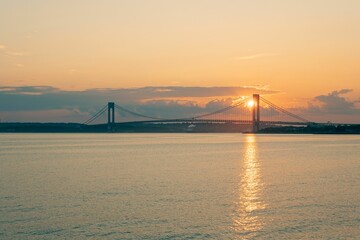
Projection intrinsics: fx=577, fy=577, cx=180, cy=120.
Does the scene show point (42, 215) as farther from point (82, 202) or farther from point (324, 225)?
point (324, 225)

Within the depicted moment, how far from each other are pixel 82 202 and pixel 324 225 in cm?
719

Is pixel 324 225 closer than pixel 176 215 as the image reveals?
Yes

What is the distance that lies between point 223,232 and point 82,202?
18.3 feet

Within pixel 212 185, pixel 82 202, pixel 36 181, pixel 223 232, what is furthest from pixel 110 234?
pixel 36 181

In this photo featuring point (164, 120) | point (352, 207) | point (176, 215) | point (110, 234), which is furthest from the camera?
point (164, 120)

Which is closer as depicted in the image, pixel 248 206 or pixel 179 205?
pixel 179 205

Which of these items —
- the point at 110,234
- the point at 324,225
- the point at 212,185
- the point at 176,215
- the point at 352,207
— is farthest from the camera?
the point at 212,185

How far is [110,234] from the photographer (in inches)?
504

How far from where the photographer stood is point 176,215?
14953 mm

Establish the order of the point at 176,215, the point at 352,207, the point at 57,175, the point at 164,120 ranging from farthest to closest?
1. the point at 164,120
2. the point at 57,175
3. the point at 352,207
4. the point at 176,215

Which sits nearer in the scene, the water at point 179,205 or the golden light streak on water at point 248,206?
the water at point 179,205

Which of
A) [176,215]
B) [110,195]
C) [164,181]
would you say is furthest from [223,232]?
[164,181]

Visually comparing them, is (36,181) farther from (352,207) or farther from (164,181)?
(352,207)

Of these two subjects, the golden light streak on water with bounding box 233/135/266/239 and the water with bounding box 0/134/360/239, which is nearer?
the water with bounding box 0/134/360/239
